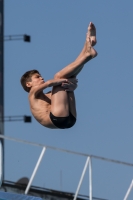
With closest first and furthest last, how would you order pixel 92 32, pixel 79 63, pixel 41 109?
pixel 79 63, pixel 92 32, pixel 41 109

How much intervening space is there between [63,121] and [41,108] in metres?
0.38

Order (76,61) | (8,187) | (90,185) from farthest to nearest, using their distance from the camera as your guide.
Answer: (8,187), (90,185), (76,61)

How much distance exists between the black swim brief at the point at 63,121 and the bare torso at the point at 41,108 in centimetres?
12

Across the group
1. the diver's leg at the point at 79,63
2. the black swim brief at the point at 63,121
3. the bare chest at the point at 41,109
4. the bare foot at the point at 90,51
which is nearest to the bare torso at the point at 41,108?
the bare chest at the point at 41,109

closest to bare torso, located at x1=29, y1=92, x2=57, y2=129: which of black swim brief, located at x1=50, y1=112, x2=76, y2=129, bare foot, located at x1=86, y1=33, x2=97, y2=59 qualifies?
black swim brief, located at x1=50, y1=112, x2=76, y2=129

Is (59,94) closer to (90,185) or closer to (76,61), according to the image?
(76,61)

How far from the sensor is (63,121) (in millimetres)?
9805

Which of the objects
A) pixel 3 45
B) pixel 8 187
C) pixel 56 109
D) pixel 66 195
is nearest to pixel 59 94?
pixel 56 109

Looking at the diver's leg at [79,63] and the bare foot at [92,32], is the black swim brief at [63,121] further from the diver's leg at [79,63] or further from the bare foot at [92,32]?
the bare foot at [92,32]

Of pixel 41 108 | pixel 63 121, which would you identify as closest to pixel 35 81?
pixel 41 108

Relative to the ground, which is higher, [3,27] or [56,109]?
[3,27]

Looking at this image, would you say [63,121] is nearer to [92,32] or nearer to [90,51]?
[90,51]

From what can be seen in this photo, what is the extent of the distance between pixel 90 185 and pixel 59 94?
3.19m

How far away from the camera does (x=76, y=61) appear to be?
967cm
